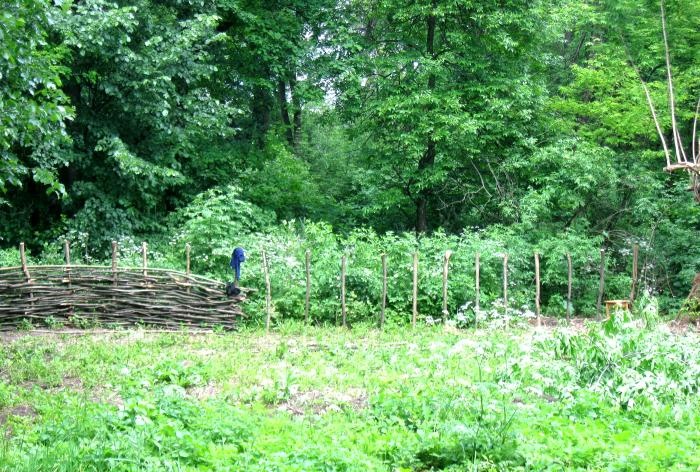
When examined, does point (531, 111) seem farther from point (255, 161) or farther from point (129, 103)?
point (129, 103)

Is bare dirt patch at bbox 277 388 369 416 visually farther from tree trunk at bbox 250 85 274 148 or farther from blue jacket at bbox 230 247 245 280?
tree trunk at bbox 250 85 274 148

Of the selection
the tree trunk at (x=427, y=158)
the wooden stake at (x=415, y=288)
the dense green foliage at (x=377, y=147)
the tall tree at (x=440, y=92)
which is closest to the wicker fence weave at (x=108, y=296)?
the dense green foliage at (x=377, y=147)

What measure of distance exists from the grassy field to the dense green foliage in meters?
4.21

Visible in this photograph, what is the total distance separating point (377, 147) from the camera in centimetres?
1722

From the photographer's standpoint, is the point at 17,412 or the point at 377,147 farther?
the point at 377,147

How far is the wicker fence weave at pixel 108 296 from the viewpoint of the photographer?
10812mm

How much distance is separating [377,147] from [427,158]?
47.7 inches

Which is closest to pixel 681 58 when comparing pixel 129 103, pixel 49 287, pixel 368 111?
pixel 368 111

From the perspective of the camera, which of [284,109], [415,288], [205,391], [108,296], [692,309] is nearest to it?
[205,391]

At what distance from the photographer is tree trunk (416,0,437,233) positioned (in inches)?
661

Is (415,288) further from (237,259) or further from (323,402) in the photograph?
(323,402)

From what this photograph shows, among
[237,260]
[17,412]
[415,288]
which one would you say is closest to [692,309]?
[415,288]

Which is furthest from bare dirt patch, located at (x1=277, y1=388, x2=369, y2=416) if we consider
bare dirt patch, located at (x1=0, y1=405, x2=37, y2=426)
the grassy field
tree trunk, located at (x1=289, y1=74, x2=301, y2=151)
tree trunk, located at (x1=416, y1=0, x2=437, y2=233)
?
tree trunk, located at (x1=289, y1=74, x2=301, y2=151)

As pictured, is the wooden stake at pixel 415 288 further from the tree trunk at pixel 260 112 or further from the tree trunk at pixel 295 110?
the tree trunk at pixel 260 112
